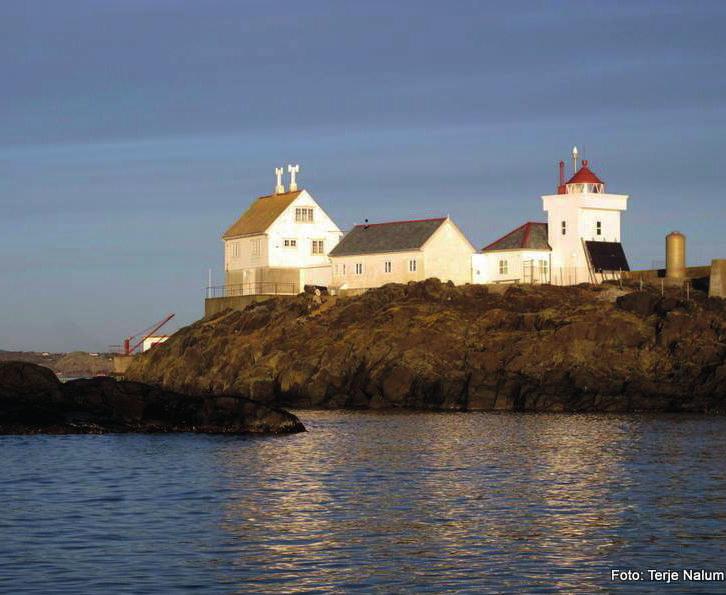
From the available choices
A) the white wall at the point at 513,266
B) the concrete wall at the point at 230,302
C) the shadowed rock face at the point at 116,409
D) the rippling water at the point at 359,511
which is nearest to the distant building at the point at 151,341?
the concrete wall at the point at 230,302

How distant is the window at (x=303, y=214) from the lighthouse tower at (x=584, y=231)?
18.2m

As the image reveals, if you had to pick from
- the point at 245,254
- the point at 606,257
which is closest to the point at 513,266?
the point at 606,257

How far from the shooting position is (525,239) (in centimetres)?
8044

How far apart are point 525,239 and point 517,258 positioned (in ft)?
4.36

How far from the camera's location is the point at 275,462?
1545 inches

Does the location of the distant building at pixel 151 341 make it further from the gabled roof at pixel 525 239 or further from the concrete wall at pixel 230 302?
the gabled roof at pixel 525 239

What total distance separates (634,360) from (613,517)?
112 feet

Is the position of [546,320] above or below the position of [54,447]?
above

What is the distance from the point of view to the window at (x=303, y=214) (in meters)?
89.8

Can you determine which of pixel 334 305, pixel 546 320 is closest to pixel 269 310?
pixel 334 305

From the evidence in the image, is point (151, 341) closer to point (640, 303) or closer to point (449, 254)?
point (449, 254)

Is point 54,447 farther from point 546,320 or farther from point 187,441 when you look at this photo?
point 546,320

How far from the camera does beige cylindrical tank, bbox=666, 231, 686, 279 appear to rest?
243 ft

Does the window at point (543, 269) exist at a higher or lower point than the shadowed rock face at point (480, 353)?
higher
